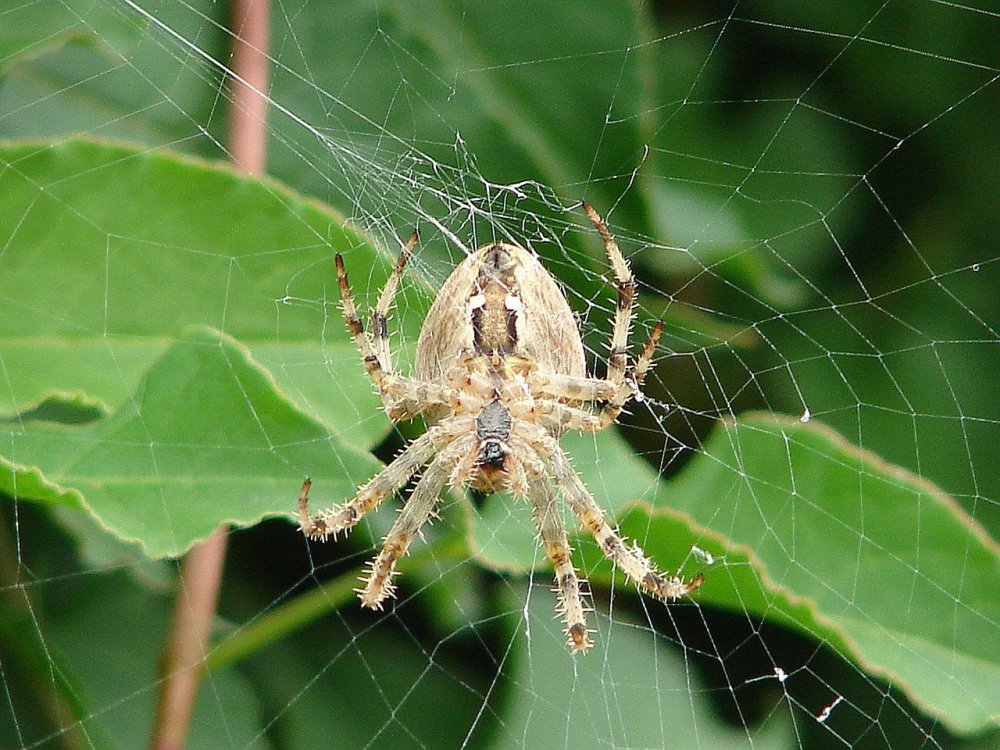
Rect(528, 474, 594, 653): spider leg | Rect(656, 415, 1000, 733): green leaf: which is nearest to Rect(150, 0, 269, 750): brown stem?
Rect(528, 474, 594, 653): spider leg

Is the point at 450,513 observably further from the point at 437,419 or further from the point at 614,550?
the point at 614,550

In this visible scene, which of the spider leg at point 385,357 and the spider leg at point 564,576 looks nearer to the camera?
the spider leg at point 385,357

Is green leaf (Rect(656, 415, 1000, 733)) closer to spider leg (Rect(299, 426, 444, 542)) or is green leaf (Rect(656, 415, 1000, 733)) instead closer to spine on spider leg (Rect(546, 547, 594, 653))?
spine on spider leg (Rect(546, 547, 594, 653))

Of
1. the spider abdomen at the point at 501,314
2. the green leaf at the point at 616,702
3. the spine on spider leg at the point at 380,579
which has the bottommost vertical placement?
the green leaf at the point at 616,702

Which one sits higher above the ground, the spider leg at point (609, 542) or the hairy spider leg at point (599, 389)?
the hairy spider leg at point (599, 389)

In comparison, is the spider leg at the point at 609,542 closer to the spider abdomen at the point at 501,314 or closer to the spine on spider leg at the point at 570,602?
the spine on spider leg at the point at 570,602

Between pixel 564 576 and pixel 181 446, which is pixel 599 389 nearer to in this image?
pixel 564 576

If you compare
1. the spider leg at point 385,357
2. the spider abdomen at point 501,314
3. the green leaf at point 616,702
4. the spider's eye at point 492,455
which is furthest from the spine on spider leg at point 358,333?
the green leaf at point 616,702

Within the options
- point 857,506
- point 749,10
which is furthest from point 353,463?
point 749,10
